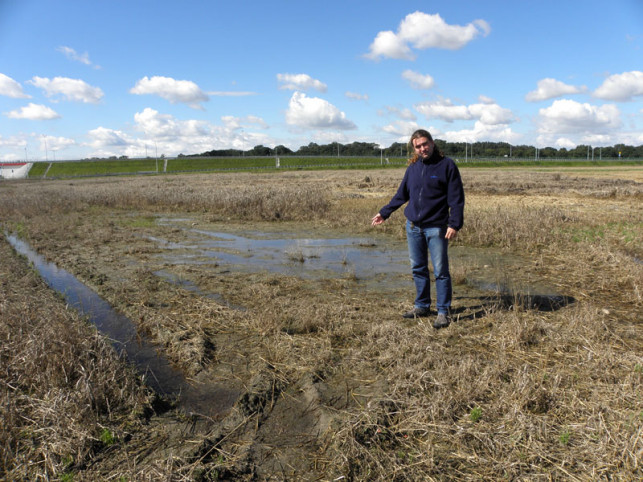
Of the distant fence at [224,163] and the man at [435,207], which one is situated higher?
the distant fence at [224,163]

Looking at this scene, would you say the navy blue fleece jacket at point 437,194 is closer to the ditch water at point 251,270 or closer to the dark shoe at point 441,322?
the dark shoe at point 441,322

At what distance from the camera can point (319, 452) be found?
3107 mm

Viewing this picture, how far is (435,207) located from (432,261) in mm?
707

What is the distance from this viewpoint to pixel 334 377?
13.6 feet

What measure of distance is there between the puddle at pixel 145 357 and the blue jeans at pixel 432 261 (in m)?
2.74

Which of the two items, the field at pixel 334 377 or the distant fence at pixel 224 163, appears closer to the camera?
the field at pixel 334 377

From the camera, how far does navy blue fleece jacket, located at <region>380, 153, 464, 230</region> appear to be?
5.02m

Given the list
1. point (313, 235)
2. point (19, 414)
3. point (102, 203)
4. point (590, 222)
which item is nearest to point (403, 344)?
point (19, 414)

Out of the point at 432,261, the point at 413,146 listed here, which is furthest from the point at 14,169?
the point at 432,261

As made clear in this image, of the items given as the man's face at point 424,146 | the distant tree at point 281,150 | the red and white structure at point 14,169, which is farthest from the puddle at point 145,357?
the distant tree at point 281,150

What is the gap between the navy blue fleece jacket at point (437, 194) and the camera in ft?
16.5

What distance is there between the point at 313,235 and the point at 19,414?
9.56m

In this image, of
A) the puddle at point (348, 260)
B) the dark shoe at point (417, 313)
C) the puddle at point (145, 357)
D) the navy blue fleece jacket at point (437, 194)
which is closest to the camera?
the puddle at point (145, 357)

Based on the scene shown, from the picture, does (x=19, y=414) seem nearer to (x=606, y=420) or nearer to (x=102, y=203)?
(x=606, y=420)
